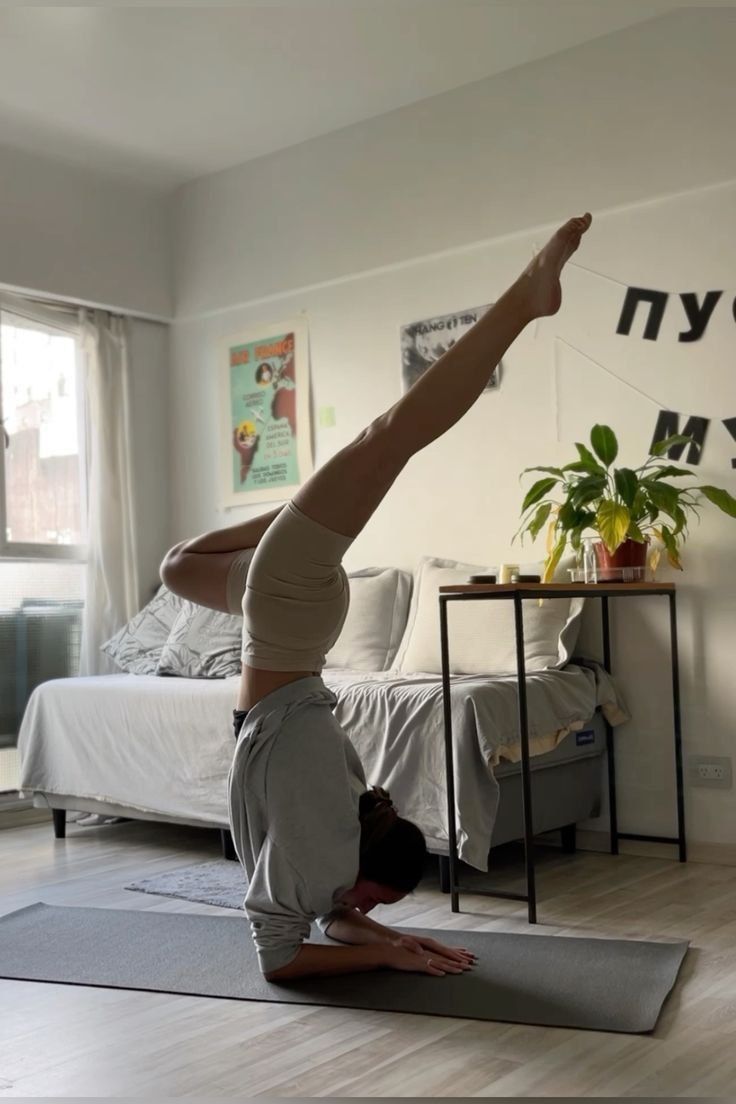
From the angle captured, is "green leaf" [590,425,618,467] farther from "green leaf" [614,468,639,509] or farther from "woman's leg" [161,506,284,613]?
"woman's leg" [161,506,284,613]

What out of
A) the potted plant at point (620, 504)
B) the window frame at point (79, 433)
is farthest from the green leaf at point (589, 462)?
the window frame at point (79, 433)

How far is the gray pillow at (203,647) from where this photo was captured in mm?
4215

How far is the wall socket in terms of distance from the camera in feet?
11.5

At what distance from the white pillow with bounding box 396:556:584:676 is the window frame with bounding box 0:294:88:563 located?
1.73 meters

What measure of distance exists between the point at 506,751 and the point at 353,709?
1.63 feet

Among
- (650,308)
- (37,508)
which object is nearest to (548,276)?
(650,308)

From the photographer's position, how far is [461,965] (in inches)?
96.7

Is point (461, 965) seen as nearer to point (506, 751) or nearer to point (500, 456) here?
point (506, 751)

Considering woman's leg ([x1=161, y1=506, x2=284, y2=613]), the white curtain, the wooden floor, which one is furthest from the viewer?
the white curtain

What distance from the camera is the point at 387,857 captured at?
7.66 feet

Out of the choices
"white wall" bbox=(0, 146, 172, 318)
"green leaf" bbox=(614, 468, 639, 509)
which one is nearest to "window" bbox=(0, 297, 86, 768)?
"white wall" bbox=(0, 146, 172, 318)

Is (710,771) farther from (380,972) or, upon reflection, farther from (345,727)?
(380,972)

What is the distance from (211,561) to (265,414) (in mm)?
2495

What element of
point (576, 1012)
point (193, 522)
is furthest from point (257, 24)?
point (576, 1012)
